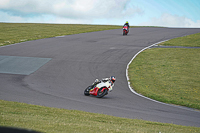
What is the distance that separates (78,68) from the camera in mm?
22391

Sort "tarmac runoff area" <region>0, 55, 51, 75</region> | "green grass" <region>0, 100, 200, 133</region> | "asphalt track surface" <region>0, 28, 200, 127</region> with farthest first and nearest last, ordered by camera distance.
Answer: "tarmac runoff area" <region>0, 55, 51, 75</region> < "asphalt track surface" <region>0, 28, 200, 127</region> < "green grass" <region>0, 100, 200, 133</region>

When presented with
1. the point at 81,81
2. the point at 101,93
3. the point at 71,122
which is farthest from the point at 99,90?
the point at 71,122

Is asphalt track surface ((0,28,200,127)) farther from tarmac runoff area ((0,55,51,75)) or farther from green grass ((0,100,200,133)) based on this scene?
green grass ((0,100,200,133))

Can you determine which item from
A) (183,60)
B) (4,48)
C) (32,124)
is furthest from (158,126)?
(4,48)

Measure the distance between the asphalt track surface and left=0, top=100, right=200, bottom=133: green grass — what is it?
5.17 feet

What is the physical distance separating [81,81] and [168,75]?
765 cm

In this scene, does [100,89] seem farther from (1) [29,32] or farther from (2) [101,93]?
(1) [29,32]

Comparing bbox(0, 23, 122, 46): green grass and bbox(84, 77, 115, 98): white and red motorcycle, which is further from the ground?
bbox(0, 23, 122, 46): green grass

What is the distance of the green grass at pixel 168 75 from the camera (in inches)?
633

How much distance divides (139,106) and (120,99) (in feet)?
5.20

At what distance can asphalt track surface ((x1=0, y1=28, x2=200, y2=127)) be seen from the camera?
38.6 feet

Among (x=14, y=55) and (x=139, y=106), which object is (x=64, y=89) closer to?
(x=139, y=106)

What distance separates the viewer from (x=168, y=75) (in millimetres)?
21250

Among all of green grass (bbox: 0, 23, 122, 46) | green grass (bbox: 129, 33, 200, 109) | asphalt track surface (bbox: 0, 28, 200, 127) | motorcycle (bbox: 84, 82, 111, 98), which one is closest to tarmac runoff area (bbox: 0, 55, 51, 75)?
asphalt track surface (bbox: 0, 28, 200, 127)
